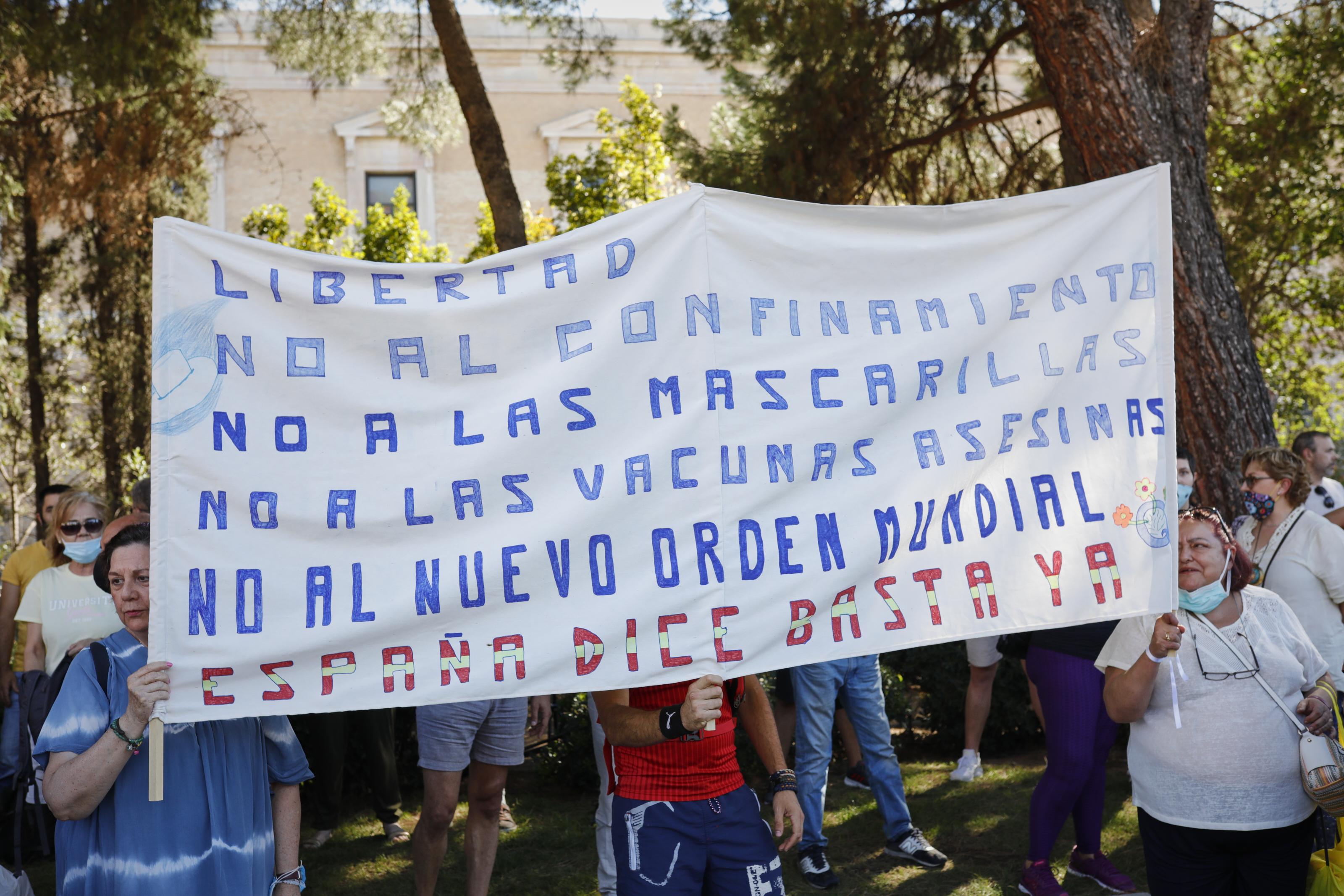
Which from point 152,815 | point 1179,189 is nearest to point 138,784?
point 152,815

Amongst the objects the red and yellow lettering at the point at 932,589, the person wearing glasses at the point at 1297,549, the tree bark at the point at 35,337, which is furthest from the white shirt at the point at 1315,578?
the tree bark at the point at 35,337

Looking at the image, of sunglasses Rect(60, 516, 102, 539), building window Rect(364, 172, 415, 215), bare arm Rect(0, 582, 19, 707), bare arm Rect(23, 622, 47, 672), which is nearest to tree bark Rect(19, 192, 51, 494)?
bare arm Rect(0, 582, 19, 707)

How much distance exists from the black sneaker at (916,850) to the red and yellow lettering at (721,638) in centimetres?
308

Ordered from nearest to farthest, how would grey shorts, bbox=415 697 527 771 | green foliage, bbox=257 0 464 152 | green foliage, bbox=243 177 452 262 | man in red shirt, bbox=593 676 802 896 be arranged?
man in red shirt, bbox=593 676 802 896 → grey shorts, bbox=415 697 527 771 → green foliage, bbox=257 0 464 152 → green foliage, bbox=243 177 452 262

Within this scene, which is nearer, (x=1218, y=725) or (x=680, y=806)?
(x=680, y=806)

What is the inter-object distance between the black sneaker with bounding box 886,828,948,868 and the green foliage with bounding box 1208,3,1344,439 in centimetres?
774

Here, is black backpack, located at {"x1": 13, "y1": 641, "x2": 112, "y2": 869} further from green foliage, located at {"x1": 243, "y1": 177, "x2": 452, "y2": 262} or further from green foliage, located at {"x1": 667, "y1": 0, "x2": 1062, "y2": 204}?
green foliage, located at {"x1": 243, "y1": 177, "x2": 452, "y2": 262}

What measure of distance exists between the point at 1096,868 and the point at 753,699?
2506 millimetres

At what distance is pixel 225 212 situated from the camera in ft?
106

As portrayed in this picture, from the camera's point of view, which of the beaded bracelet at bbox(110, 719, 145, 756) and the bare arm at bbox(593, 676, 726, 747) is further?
the bare arm at bbox(593, 676, 726, 747)

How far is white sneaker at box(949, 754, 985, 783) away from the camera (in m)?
7.14

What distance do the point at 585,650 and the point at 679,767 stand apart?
0.47 metres

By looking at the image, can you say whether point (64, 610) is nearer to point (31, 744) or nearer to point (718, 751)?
point (31, 744)

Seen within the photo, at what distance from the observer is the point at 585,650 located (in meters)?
3.05
